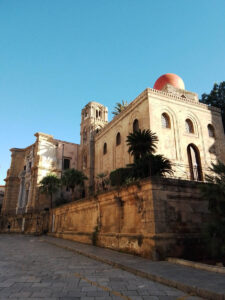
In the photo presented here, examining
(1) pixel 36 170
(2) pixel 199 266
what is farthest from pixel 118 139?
(2) pixel 199 266

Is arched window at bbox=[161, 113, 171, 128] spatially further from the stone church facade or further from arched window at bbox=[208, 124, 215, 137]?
arched window at bbox=[208, 124, 215, 137]

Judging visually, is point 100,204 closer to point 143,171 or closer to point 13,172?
point 143,171

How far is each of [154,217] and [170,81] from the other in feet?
65.7

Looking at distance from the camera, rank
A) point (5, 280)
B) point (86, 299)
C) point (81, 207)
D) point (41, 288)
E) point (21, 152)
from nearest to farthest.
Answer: point (86, 299), point (41, 288), point (5, 280), point (81, 207), point (21, 152)

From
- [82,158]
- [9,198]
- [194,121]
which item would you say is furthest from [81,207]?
[9,198]

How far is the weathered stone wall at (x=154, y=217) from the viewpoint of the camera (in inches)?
309

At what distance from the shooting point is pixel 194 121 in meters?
21.2

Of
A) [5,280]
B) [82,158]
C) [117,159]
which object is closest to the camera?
[5,280]

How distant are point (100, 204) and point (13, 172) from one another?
34.0 metres

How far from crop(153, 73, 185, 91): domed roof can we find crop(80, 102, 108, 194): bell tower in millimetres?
11545

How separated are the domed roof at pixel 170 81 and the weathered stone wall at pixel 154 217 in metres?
17.4

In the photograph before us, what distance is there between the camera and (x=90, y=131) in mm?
32219

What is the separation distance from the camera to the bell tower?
97.7 ft

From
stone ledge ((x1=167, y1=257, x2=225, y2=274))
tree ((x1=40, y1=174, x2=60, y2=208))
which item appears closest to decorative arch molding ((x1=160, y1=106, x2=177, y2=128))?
stone ledge ((x1=167, y1=257, x2=225, y2=274))
